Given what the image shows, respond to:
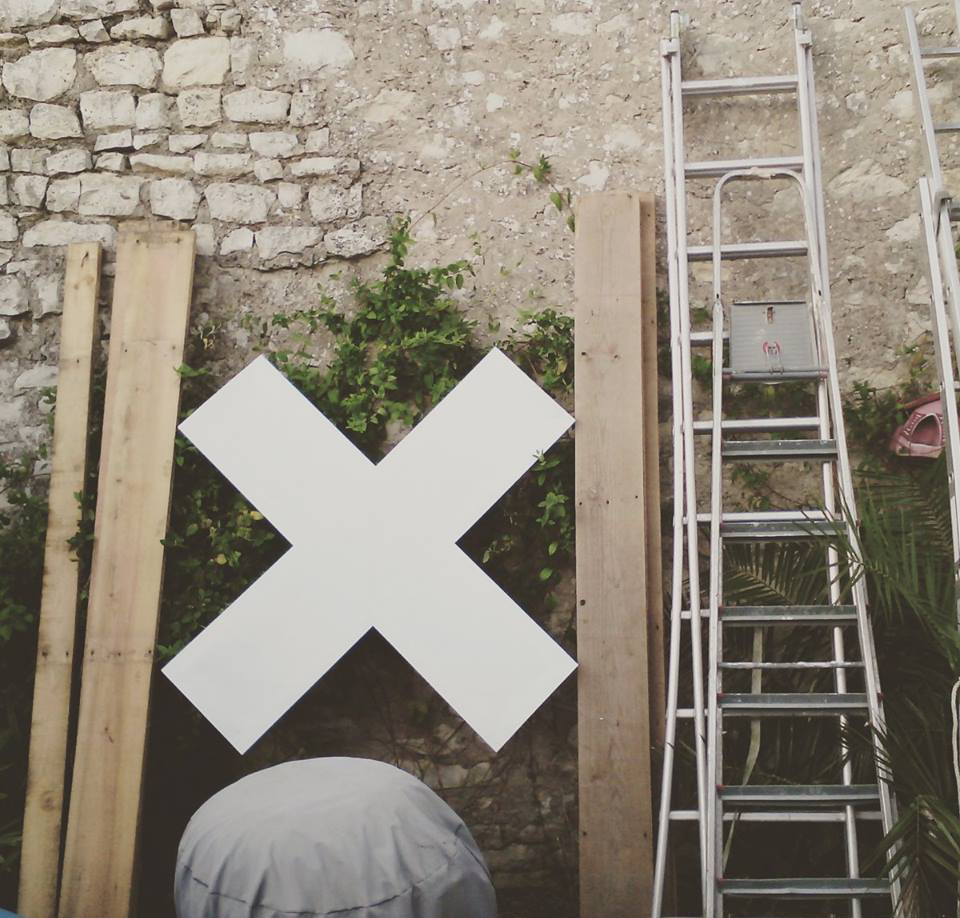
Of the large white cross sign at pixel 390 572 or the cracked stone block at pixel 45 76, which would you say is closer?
the large white cross sign at pixel 390 572

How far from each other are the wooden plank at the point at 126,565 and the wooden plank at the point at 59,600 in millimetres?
67

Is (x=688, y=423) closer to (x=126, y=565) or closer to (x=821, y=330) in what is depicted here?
(x=821, y=330)

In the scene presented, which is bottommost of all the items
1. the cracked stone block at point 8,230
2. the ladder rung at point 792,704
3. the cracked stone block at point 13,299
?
the ladder rung at point 792,704

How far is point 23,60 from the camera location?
10.7 ft

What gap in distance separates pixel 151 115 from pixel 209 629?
1660 mm

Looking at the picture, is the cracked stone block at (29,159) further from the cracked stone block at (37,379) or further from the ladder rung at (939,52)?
Answer: the ladder rung at (939,52)

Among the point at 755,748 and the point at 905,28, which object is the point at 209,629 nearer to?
the point at 755,748

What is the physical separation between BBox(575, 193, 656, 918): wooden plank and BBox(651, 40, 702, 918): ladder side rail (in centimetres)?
8

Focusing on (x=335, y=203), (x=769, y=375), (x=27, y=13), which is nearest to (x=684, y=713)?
(x=769, y=375)

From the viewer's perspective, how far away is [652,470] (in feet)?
9.21

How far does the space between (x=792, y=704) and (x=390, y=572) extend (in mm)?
1093

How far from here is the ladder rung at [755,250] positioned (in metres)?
2.81

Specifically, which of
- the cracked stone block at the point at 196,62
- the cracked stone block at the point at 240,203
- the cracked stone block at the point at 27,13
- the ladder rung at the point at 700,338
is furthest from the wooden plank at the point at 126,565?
the ladder rung at the point at 700,338

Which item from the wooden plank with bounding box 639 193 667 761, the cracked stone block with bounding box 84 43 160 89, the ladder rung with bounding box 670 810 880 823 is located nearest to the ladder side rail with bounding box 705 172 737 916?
the ladder rung with bounding box 670 810 880 823
